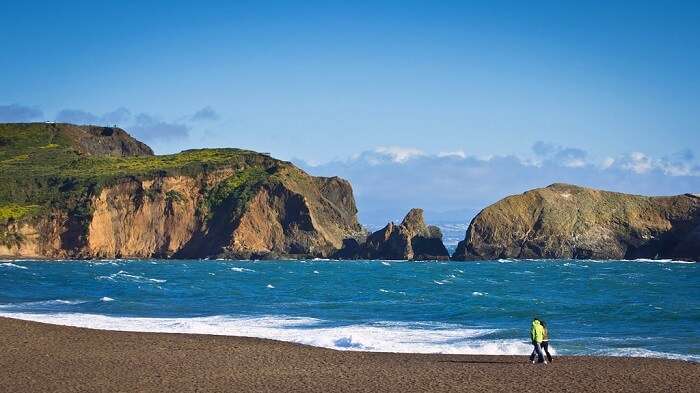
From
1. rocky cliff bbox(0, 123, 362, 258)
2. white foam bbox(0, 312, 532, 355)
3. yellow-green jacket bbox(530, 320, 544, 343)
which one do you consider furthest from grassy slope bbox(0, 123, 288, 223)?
yellow-green jacket bbox(530, 320, 544, 343)

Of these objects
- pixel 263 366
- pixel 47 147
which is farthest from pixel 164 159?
pixel 263 366

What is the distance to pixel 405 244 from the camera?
5664 inches

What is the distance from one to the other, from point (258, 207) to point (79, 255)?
31.5m

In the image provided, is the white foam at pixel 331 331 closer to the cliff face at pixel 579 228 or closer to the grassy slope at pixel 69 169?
the cliff face at pixel 579 228

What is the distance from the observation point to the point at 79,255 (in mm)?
143625

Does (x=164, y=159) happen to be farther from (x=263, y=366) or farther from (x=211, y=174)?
(x=263, y=366)

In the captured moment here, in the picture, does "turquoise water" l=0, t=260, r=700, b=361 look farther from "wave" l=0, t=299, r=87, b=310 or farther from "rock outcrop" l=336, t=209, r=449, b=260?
"rock outcrop" l=336, t=209, r=449, b=260

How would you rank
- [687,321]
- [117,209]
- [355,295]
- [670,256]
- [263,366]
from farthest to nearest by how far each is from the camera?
[117,209] → [670,256] → [355,295] → [687,321] → [263,366]

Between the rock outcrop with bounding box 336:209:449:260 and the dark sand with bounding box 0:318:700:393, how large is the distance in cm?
11150

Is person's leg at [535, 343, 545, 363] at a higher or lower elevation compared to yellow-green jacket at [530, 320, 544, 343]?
lower

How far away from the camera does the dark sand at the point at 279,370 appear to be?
23.4 meters

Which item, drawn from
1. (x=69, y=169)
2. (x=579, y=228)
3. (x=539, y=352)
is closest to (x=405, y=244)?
(x=579, y=228)

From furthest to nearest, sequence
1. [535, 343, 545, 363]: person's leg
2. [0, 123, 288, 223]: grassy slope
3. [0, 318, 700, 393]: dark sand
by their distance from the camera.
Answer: [0, 123, 288, 223]: grassy slope
[535, 343, 545, 363]: person's leg
[0, 318, 700, 393]: dark sand

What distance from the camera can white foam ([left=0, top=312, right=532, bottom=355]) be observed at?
33.2 m
